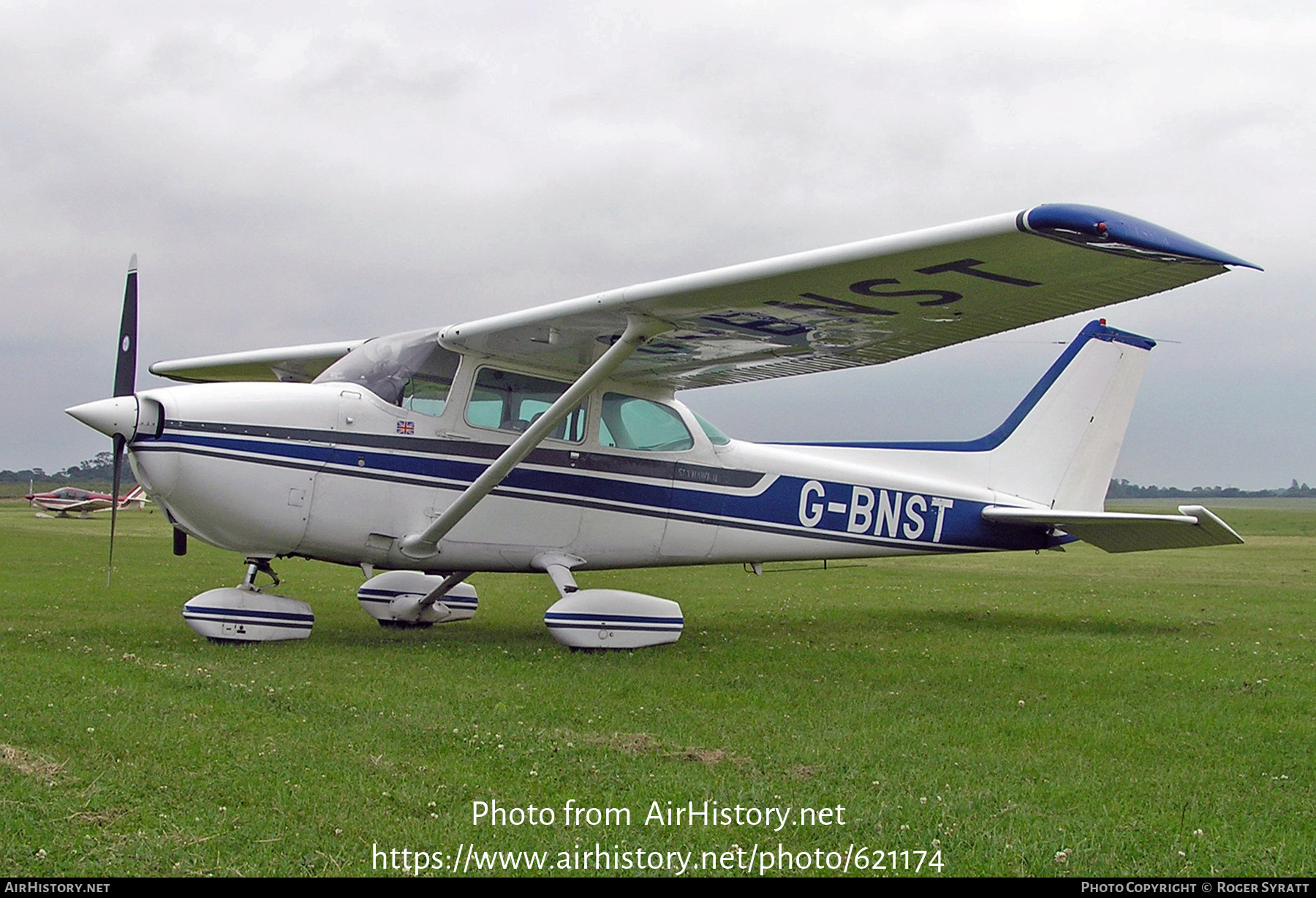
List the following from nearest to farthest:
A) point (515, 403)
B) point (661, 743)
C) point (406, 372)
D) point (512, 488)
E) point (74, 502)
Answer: point (661, 743)
point (406, 372)
point (512, 488)
point (515, 403)
point (74, 502)

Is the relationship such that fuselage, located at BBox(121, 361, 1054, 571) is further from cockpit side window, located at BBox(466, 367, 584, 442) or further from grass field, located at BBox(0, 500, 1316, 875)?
grass field, located at BBox(0, 500, 1316, 875)

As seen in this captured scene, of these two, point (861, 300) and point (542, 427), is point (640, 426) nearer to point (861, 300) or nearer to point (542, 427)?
point (542, 427)

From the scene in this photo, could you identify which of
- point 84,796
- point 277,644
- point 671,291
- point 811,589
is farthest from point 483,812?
point 811,589

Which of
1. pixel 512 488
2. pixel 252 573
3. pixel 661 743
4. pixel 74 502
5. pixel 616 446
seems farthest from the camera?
pixel 74 502

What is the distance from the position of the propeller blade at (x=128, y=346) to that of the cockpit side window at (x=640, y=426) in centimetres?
363

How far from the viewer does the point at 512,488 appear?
8727mm

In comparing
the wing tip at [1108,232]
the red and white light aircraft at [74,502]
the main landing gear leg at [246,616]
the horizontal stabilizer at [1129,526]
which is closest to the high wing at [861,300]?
the wing tip at [1108,232]

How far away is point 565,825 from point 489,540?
507cm

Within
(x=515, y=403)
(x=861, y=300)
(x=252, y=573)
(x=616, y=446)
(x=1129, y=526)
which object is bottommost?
(x=252, y=573)

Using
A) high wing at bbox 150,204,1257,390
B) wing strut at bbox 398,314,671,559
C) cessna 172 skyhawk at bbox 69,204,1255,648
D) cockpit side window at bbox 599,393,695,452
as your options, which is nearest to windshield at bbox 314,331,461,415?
cessna 172 skyhawk at bbox 69,204,1255,648

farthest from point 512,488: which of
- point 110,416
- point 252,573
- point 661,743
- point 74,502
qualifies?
point 74,502

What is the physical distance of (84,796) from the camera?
3.85 m

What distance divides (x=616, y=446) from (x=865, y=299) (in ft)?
9.18
